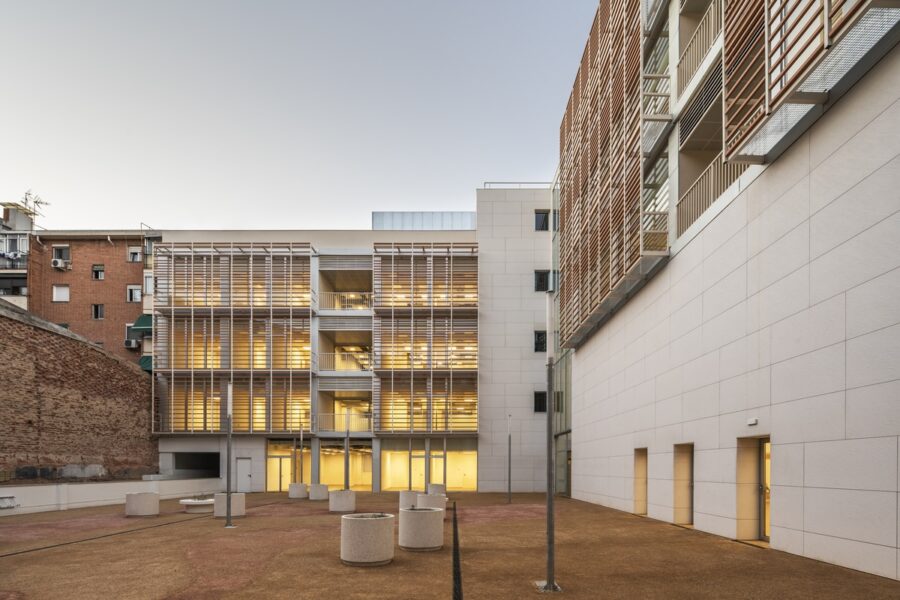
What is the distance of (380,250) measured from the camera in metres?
37.8

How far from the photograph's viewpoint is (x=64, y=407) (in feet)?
94.0

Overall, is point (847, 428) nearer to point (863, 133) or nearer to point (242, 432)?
point (863, 133)

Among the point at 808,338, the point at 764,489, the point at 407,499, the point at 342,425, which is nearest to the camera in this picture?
the point at 808,338

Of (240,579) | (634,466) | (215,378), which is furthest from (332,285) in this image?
(240,579)

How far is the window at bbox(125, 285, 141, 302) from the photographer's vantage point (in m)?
42.3

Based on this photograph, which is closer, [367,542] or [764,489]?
[367,542]

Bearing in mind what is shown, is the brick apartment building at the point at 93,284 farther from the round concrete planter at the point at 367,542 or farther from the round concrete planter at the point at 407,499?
the round concrete planter at the point at 367,542

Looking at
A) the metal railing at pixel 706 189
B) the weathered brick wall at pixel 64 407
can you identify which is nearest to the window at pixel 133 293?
the weathered brick wall at pixel 64 407

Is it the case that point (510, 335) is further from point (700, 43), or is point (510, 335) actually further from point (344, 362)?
point (700, 43)

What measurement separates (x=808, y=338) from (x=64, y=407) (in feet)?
94.3

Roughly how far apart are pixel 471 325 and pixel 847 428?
93.1 feet

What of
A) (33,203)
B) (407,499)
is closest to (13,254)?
(33,203)

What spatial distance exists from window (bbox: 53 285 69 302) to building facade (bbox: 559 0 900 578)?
34.5 metres

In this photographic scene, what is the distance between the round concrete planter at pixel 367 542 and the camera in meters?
10.3
